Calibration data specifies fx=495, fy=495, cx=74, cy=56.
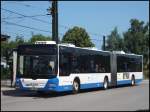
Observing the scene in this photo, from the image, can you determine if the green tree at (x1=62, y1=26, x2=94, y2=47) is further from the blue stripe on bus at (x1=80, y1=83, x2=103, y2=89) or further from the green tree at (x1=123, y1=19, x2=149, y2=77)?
the blue stripe on bus at (x1=80, y1=83, x2=103, y2=89)

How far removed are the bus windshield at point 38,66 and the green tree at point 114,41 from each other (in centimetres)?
4859

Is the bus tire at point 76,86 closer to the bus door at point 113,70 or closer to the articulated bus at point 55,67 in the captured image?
the articulated bus at point 55,67

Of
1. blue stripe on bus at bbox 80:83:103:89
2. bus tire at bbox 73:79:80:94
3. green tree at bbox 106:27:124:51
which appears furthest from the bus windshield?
green tree at bbox 106:27:124:51

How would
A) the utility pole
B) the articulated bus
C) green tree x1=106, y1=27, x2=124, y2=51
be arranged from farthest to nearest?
1. green tree x1=106, y1=27, x2=124, y2=51
2. the utility pole
3. the articulated bus

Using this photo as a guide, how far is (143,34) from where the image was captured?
76.0 meters

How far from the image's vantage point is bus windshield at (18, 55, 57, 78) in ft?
82.3

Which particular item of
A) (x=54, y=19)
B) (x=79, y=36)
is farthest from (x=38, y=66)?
(x=79, y=36)

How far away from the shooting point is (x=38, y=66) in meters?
25.3

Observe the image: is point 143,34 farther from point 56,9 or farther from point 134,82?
point 56,9

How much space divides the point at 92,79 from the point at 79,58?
7.73ft

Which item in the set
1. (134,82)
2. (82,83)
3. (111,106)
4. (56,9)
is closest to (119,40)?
(134,82)

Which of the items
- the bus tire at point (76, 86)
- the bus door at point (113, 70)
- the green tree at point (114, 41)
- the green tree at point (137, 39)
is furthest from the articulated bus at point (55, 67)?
the green tree at point (114, 41)

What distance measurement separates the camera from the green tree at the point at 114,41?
75.7 meters

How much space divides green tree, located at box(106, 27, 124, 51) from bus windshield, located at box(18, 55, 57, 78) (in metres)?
48.6
